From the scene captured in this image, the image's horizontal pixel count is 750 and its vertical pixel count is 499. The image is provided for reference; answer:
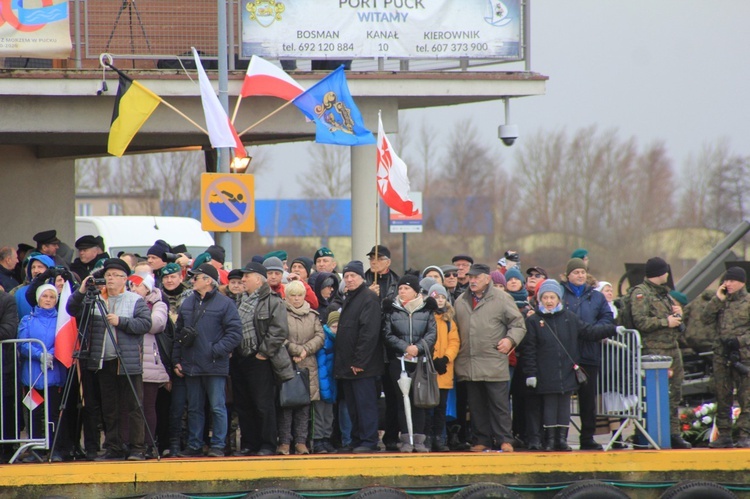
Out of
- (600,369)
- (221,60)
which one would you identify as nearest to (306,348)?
(600,369)

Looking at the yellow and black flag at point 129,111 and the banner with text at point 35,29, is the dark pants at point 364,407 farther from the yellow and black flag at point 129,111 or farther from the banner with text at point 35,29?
the banner with text at point 35,29

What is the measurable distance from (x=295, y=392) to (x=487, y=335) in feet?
6.22

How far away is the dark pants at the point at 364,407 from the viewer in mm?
9812

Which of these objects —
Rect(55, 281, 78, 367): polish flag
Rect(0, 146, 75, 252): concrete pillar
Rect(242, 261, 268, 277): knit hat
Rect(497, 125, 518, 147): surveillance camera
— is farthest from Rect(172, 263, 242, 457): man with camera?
Rect(0, 146, 75, 252): concrete pillar

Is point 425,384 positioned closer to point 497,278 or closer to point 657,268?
point 497,278

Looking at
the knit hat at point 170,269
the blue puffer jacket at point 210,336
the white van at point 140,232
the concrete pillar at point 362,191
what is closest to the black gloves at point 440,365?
the blue puffer jacket at point 210,336

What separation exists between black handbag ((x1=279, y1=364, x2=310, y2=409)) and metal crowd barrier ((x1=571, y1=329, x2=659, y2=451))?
295 centimetres

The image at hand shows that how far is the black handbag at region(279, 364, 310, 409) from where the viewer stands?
31.6ft

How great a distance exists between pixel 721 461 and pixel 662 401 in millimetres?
756

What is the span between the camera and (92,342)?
9070mm

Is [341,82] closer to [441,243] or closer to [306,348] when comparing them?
[306,348]

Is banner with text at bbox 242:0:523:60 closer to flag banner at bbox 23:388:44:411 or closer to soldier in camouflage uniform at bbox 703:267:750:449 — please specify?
soldier in camouflage uniform at bbox 703:267:750:449

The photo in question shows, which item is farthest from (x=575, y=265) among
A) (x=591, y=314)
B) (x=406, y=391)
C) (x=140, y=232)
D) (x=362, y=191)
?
(x=140, y=232)

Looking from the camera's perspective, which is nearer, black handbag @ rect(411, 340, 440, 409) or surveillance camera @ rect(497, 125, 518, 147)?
black handbag @ rect(411, 340, 440, 409)
